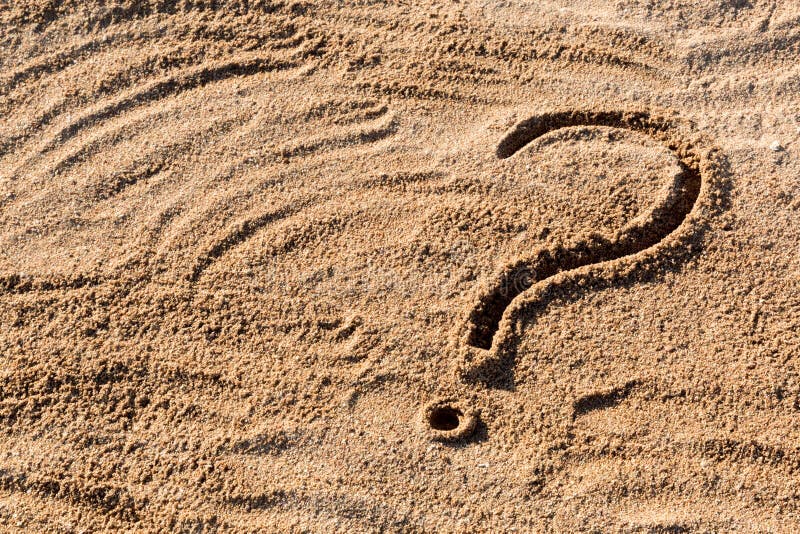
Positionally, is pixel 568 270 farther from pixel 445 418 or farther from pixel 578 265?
pixel 445 418

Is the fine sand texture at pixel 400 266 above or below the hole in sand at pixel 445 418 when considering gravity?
above

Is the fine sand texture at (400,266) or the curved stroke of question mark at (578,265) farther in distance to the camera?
the curved stroke of question mark at (578,265)

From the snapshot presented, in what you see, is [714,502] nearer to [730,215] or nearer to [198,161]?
[730,215]

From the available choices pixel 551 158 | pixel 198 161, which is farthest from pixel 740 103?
pixel 198 161

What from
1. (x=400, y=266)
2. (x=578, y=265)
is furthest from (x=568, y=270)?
(x=400, y=266)

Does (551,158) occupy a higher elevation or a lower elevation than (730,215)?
higher

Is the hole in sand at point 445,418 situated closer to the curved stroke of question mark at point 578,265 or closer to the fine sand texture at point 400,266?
the fine sand texture at point 400,266

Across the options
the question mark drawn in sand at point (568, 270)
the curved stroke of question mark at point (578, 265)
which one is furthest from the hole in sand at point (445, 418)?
the curved stroke of question mark at point (578, 265)
